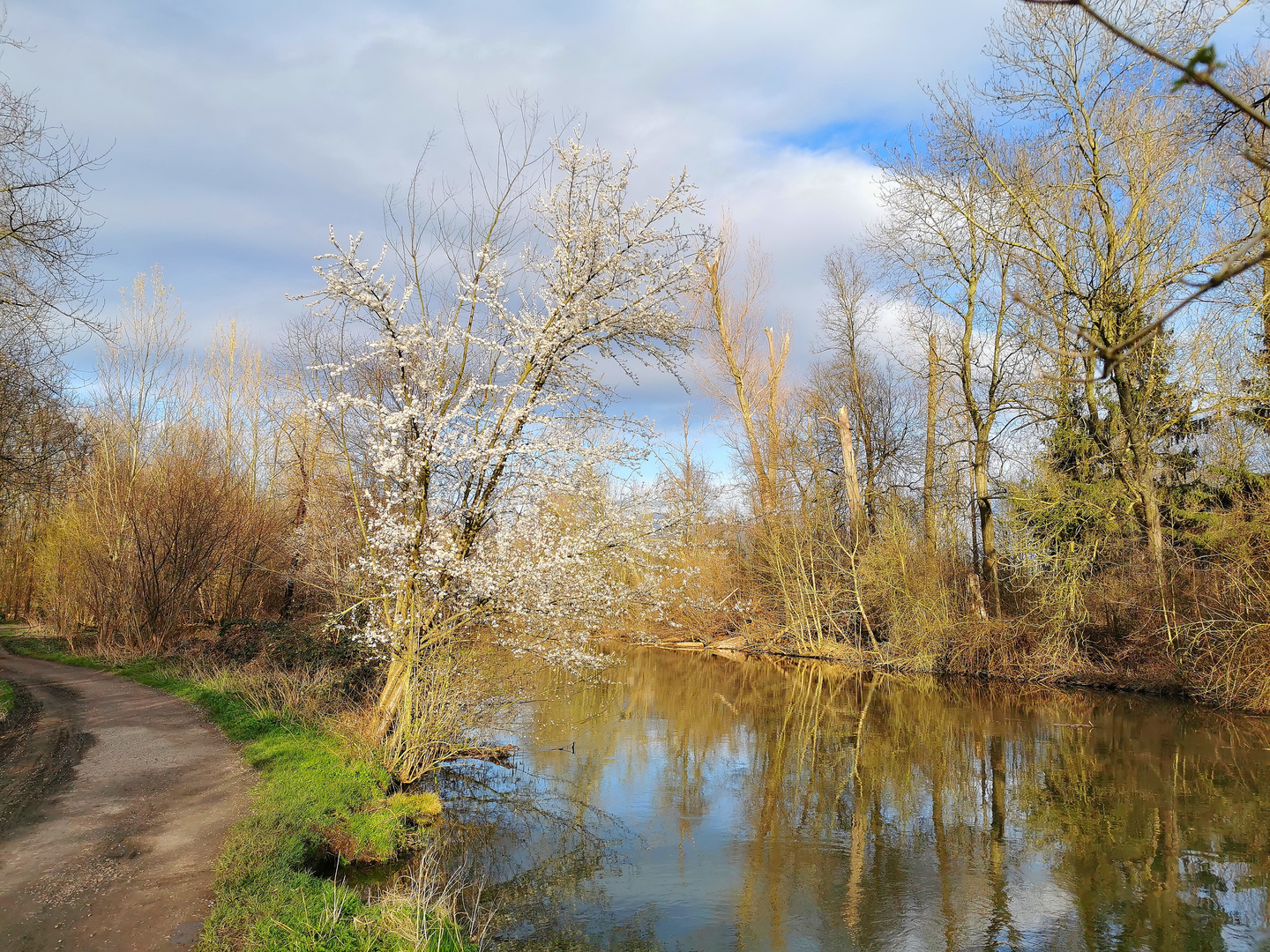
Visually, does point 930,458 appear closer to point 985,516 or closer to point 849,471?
point 849,471

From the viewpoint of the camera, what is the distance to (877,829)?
28.9 ft

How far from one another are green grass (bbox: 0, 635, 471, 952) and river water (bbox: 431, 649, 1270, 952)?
108 cm

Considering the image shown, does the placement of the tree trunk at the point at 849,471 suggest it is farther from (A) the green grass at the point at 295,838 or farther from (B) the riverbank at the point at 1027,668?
(A) the green grass at the point at 295,838

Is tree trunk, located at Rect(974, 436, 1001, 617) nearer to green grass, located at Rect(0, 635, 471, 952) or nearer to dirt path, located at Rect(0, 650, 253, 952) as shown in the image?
green grass, located at Rect(0, 635, 471, 952)

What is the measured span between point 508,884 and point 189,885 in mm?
2792

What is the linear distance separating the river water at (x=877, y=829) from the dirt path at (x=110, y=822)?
8.03ft

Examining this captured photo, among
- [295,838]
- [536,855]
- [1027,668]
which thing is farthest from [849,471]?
[295,838]

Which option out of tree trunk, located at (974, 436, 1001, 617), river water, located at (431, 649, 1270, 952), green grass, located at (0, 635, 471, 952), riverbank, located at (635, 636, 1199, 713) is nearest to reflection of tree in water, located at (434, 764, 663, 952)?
river water, located at (431, 649, 1270, 952)

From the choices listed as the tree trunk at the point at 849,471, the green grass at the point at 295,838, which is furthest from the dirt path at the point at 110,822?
the tree trunk at the point at 849,471

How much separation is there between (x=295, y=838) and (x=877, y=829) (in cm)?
596

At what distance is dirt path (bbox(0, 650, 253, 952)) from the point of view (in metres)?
5.14

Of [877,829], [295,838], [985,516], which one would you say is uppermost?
[985,516]

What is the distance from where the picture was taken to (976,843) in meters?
8.41

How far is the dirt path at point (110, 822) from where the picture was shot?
16.9 ft
